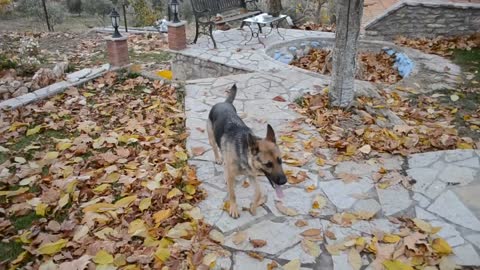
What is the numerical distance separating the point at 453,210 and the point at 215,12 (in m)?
7.16

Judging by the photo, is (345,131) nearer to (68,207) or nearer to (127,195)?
(127,195)

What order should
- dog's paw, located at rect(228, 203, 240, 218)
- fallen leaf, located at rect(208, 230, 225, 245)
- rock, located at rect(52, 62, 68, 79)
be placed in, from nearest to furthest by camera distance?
fallen leaf, located at rect(208, 230, 225, 245) < dog's paw, located at rect(228, 203, 240, 218) < rock, located at rect(52, 62, 68, 79)

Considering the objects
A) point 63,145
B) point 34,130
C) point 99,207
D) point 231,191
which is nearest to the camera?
point 231,191

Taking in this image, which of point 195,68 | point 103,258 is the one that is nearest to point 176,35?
point 195,68

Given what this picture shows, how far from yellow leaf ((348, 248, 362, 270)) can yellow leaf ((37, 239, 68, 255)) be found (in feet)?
7.70

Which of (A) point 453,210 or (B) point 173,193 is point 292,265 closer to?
(B) point 173,193

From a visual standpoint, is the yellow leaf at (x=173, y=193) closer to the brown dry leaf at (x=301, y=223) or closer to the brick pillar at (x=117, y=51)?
the brown dry leaf at (x=301, y=223)

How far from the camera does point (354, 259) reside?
10.1ft

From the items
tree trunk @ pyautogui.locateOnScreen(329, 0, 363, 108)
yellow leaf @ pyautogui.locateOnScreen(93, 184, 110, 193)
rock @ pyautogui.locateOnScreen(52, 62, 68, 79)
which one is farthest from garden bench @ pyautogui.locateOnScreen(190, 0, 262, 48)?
yellow leaf @ pyautogui.locateOnScreen(93, 184, 110, 193)

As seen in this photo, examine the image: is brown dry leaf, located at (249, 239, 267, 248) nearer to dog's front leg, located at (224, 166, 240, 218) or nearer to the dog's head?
dog's front leg, located at (224, 166, 240, 218)

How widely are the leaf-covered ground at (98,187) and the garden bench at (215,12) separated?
3276 millimetres

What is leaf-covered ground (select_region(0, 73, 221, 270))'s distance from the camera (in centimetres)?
321

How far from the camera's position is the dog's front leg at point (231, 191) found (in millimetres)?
3490

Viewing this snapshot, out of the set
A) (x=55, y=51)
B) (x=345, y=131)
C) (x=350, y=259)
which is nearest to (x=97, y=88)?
(x=55, y=51)
